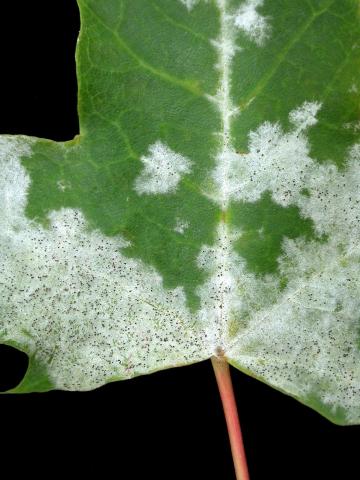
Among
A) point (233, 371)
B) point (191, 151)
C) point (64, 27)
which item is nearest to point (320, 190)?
point (191, 151)

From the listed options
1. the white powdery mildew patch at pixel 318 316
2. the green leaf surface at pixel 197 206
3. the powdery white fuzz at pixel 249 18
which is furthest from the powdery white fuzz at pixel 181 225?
the powdery white fuzz at pixel 249 18

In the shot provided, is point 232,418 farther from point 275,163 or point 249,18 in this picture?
point 249,18

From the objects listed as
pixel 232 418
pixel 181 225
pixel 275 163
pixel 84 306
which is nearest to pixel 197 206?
pixel 181 225

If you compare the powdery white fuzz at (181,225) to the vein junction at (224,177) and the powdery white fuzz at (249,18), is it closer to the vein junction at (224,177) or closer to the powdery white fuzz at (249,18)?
the vein junction at (224,177)

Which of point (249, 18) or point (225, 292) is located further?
point (225, 292)

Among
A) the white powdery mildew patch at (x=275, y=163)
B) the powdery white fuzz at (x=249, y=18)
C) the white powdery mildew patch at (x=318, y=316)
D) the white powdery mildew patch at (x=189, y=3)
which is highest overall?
the white powdery mildew patch at (x=189, y=3)

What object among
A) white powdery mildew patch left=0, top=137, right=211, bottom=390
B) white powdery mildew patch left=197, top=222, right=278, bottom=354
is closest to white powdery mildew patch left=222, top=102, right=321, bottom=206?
white powdery mildew patch left=197, top=222, right=278, bottom=354

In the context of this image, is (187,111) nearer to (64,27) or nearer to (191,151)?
(191,151)
